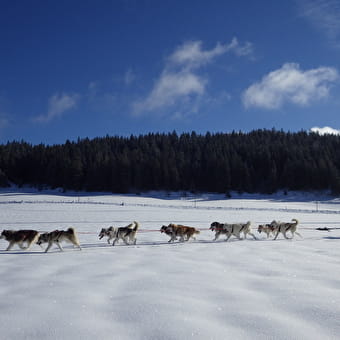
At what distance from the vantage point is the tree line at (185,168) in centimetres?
7800

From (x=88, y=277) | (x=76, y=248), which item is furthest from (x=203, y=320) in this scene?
Result: (x=76, y=248)

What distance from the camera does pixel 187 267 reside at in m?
6.57

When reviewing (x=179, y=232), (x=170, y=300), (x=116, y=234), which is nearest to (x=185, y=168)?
(x=179, y=232)

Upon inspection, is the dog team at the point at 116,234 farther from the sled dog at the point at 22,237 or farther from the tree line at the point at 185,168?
the tree line at the point at 185,168

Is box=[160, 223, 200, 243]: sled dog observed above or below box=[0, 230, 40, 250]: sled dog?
below

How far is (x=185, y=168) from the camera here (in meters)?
85.1

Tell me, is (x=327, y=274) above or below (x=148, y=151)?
below

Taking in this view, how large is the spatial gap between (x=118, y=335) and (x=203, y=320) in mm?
977

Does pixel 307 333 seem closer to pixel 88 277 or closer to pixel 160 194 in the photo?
pixel 88 277

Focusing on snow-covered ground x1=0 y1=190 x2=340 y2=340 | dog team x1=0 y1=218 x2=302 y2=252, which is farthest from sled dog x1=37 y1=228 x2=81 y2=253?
snow-covered ground x1=0 y1=190 x2=340 y2=340

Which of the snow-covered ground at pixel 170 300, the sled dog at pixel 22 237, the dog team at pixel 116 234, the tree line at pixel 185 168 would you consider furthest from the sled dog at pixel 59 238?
the tree line at pixel 185 168

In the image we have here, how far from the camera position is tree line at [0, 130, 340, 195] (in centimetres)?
7800

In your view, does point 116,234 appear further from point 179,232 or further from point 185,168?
point 185,168

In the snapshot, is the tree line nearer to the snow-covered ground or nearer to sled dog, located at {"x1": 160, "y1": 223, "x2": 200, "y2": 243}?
sled dog, located at {"x1": 160, "y1": 223, "x2": 200, "y2": 243}
